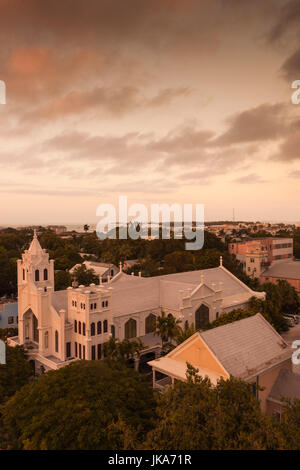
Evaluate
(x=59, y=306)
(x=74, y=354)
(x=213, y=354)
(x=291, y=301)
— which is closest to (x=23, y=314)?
(x=59, y=306)

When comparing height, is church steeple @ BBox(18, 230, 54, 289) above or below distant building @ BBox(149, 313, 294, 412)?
above

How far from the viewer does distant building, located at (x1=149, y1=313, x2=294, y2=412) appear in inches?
1009

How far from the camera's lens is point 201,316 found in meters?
46.0

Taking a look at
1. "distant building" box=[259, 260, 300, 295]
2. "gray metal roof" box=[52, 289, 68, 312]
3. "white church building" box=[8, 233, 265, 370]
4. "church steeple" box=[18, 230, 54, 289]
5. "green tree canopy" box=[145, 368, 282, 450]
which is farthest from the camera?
"distant building" box=[259, 260, 300, 295]

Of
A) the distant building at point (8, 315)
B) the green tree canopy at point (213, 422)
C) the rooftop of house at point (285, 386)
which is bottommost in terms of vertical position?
the distant building at point (8, 315)

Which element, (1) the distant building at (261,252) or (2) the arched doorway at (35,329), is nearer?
(2) the arched doorway at (35,329)

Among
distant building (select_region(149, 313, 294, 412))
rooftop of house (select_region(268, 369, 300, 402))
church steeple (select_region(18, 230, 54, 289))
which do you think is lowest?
rooftop of house (select_region(268, 369, 300, 402))

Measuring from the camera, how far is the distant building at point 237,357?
25641mm

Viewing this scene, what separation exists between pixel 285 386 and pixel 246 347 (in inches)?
153

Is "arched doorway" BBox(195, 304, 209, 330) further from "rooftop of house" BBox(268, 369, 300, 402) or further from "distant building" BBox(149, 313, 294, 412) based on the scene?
"rooftop of house" BBox(268, 369, 300, 402)

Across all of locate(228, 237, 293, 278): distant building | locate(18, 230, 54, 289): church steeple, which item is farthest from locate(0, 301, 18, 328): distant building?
locate(228, 237, 293, 278): distant building

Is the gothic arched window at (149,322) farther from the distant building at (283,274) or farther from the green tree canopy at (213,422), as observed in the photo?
the distant building at (283,274)

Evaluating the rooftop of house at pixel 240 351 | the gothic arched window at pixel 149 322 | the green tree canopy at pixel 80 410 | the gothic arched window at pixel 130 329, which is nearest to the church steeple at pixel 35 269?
the gothic arched window at pixel 130 329
